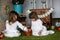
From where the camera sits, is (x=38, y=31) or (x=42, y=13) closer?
(x=38, y=31)

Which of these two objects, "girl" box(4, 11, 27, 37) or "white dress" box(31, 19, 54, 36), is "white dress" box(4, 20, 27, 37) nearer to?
"girl" box(4, 11, 27, 37)

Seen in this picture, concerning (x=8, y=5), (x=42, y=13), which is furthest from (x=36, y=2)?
(x=8, y=5)

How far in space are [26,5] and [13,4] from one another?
1.27ft

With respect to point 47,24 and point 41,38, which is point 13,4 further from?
point 41,38

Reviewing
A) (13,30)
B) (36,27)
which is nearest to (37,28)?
(36,27)

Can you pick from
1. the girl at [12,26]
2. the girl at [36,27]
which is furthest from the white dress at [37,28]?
the girl at [12,26]

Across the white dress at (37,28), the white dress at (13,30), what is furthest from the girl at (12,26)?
the white dress at (37,28)

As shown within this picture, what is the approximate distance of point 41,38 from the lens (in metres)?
2.96

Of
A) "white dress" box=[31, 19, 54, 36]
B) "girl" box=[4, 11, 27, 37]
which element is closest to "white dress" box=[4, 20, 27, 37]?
"girl" box=[4, 11, 27, 37]

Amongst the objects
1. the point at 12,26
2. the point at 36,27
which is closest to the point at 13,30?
the point at 12,26

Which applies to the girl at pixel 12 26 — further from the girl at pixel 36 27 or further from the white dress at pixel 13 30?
the girl at pixel 36 27

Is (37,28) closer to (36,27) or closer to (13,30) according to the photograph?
(36,27)

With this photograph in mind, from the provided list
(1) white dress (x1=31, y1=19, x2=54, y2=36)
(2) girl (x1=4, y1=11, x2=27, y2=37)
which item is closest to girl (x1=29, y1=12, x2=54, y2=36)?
(1) white dress (x1=31, y1=19, x2=54, y2=36)

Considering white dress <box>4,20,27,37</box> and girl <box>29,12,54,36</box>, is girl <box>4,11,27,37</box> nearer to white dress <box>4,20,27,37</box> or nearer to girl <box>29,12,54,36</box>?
white dress <box>4,20,27,37</box>
